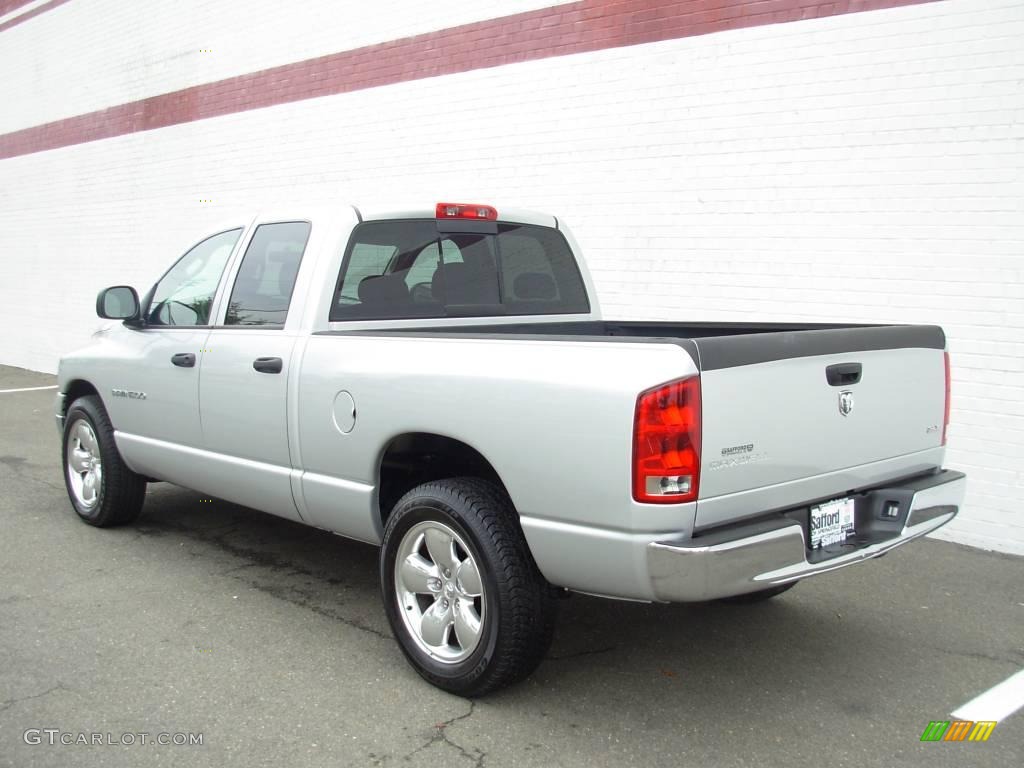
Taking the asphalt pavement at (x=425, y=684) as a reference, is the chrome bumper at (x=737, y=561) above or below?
above

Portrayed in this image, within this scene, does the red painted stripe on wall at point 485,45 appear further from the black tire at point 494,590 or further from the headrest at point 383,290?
the black tire at point 494,590

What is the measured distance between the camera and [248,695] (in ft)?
11.7

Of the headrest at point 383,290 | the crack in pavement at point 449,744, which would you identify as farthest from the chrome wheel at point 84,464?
the crack in pavement at point 449,744

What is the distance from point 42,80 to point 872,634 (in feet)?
54.3

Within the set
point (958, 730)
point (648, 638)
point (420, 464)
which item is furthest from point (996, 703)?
point (420, 464)

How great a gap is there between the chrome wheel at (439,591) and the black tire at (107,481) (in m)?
2.70

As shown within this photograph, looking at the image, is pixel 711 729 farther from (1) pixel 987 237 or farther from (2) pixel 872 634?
(1) pixel 987 237

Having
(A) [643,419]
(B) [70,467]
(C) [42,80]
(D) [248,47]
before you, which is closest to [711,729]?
(A) [643,419]

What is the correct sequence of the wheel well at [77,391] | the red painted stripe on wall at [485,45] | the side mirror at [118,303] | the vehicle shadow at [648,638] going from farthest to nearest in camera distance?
the red painted stripe on wall at [485,45]
the wheel well at [77,391]
the side mirror at [118,303]
the vehicle shadow at [648,638]

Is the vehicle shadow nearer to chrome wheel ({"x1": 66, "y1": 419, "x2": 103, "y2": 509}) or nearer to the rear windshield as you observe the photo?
chrome wheel ({"x1": 66, "y1": 419, "x2": 103, "y2": 509})

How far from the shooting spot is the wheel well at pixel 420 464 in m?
3.73

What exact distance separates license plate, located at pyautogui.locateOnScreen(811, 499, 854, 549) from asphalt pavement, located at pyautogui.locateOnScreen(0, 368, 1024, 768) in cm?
70

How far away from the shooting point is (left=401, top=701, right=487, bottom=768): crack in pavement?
312cm

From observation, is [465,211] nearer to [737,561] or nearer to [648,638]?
[648,638]
